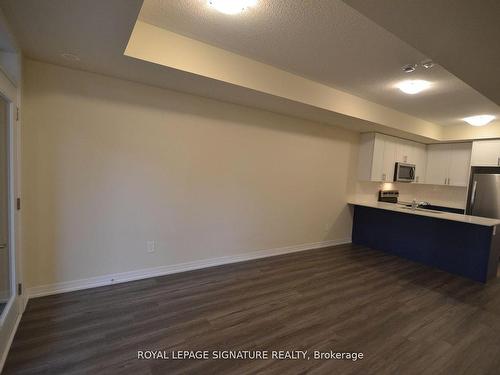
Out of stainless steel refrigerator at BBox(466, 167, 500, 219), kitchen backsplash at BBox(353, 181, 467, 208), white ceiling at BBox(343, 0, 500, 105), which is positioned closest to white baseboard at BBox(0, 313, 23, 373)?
white ceiling at BBox(343, 0, 500, 105)

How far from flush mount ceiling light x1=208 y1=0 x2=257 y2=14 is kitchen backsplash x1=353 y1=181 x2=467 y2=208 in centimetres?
445

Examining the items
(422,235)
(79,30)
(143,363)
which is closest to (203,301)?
(143,363)

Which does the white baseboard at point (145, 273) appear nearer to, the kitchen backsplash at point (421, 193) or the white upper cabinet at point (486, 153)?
the kitchen backsplash at point (421, 193)

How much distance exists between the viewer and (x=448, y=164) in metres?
5.86

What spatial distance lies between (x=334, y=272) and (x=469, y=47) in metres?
3.00

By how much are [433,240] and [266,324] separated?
3.44 meters

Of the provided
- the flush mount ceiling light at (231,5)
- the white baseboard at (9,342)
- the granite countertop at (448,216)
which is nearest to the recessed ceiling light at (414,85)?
the granite countertop at (448,216)

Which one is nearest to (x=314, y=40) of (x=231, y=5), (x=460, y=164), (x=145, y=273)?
(x=231, y=5)

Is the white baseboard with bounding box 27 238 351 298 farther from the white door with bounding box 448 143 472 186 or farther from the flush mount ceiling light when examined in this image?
the white door with bounding box 448 143 472 186

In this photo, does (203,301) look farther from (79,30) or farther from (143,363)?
(79,30)

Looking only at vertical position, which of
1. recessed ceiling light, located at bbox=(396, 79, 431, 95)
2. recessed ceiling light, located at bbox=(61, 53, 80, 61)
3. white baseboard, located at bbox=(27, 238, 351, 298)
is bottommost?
white baseboard, located at bbox=(27, 238, 351, 298)

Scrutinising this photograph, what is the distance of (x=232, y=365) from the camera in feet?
6.26

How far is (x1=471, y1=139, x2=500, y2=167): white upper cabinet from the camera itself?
4.95 meters

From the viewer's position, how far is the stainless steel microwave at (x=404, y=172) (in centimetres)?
557
